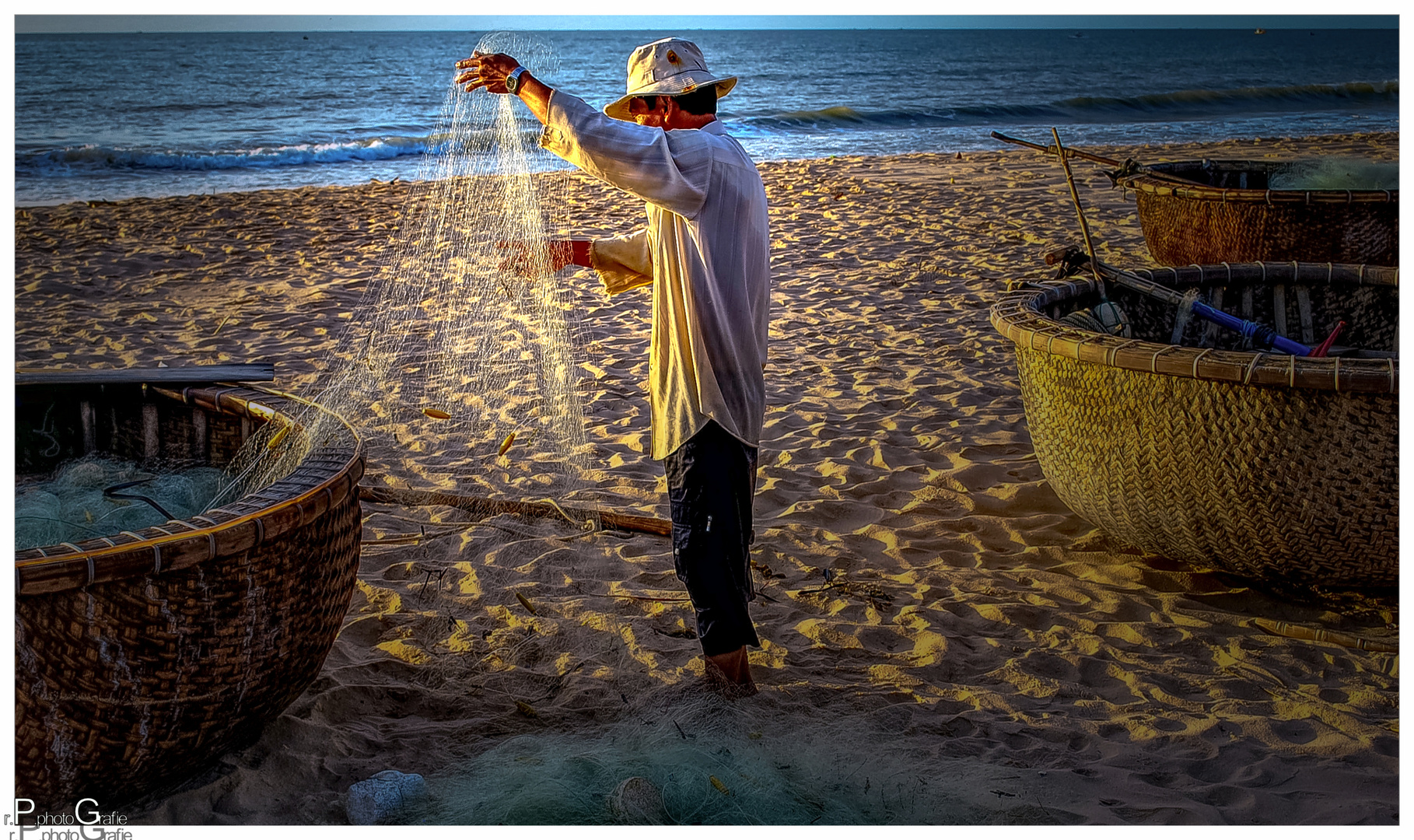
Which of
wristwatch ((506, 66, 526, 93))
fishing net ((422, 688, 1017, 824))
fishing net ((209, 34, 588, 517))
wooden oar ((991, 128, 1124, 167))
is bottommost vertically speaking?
fishing net ((422, 688, 1017, 824))

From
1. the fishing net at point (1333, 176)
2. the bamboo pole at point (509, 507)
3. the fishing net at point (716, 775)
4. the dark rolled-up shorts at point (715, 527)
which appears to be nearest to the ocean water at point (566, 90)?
the dark rolled-up shorts at point (715, 527)

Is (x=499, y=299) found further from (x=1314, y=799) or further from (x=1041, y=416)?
(x=1314, y=799)

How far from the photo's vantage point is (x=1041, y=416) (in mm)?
3137

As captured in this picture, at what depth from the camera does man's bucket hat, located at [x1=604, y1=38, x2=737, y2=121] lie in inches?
86.7

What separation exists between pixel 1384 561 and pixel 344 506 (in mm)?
2523

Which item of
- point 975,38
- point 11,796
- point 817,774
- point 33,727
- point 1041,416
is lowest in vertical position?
point 817,774

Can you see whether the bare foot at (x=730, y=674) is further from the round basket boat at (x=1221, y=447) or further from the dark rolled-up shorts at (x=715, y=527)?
the round basket boat at (x=1221, y=447)

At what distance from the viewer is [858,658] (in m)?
2.71

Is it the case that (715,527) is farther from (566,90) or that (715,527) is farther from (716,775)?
(566,90)

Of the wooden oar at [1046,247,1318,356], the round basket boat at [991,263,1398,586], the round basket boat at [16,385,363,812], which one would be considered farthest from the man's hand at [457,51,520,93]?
the wooden oar at [1046,247,1318,356]

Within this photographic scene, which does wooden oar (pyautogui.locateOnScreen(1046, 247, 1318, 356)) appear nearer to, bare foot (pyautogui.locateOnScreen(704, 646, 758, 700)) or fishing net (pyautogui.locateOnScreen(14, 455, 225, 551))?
bare foot (pyautogui.locateOnScreen(704, 646, 758, 700))

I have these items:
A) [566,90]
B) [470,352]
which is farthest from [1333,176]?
[566,90]

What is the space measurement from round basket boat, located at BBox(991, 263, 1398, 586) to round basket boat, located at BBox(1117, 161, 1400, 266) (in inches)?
101

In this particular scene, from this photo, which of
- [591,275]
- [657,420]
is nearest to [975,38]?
[591,275]
